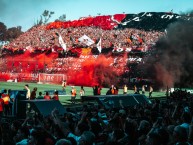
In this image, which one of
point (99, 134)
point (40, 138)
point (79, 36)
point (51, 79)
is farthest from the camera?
point (79, 36)

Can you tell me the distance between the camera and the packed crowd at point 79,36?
234 feet

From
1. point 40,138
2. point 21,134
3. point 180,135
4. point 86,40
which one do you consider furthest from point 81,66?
point 40,138

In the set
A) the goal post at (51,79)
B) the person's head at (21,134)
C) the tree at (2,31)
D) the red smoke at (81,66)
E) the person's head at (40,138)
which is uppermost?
the tree at (2,31)

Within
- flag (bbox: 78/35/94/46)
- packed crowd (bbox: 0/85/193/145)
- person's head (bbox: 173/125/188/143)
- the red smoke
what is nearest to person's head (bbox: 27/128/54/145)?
packed crowd (bbox: 0/85/193/145)

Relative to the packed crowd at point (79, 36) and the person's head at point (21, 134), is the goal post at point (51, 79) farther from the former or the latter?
the person's head at point (21, 134)

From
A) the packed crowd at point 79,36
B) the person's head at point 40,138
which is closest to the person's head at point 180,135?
the person's head at point 40,138

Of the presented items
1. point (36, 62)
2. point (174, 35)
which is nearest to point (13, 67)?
point (36, 62)

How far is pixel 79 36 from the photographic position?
82812 millimetres

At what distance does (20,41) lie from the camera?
9031 cm

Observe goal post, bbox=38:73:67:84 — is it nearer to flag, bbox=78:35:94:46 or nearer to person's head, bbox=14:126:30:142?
flag, bbox=78:35:94:46

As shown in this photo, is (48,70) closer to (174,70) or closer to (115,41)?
(115,41)

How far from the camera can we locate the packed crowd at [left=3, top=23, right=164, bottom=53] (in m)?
71.4

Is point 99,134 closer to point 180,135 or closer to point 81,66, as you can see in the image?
point 180,135

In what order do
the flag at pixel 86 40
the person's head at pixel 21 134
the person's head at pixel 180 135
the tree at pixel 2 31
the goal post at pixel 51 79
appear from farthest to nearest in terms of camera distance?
the tree at pixel 2 31 < the flag at pixel 86 40 < the goal post at pixel 51 79 < the person's head at pixel 21 134 < the person's head at pixel 180 135
